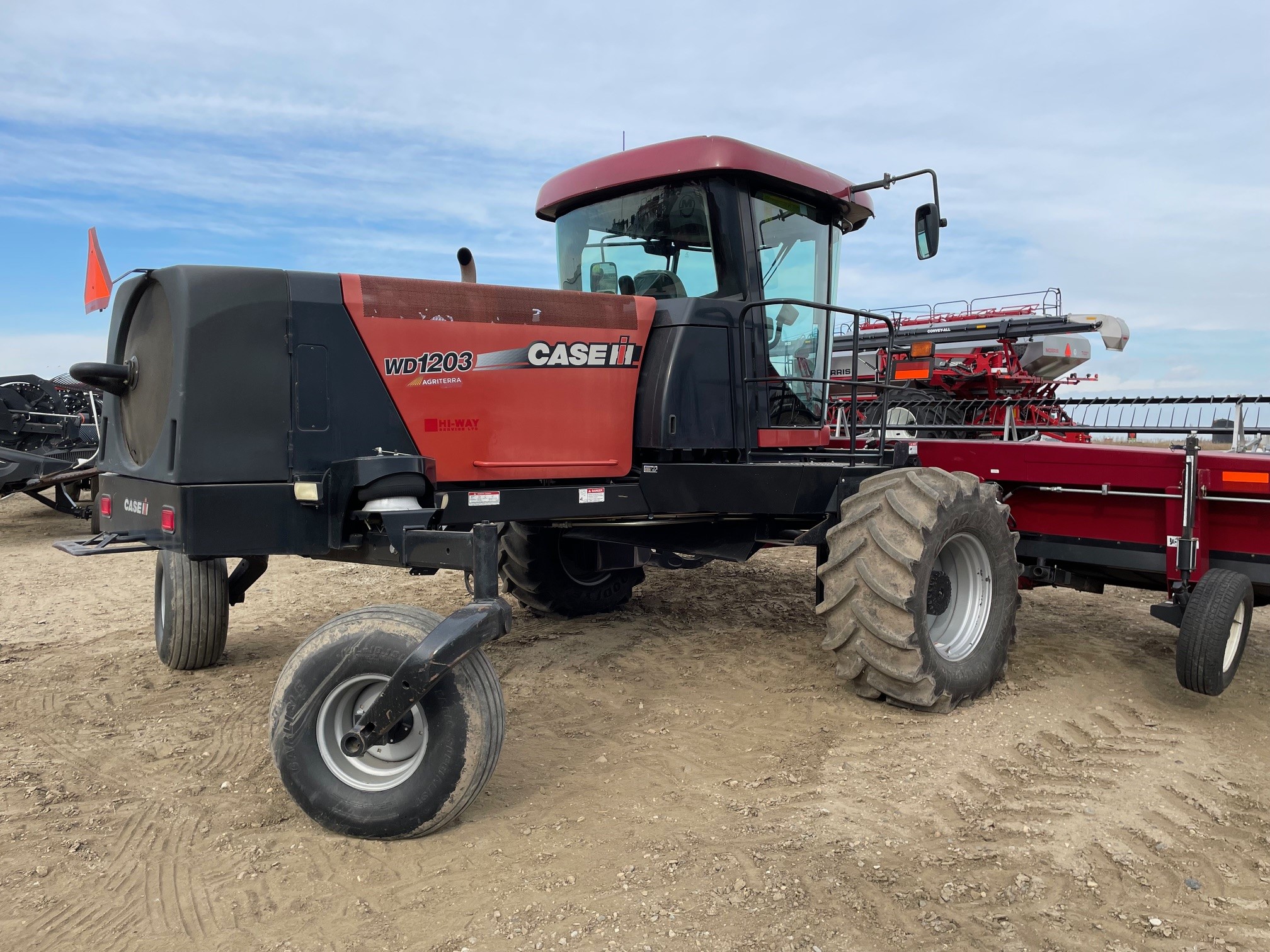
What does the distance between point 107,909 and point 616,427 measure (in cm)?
290

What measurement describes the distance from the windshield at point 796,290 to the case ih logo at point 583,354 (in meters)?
0.89

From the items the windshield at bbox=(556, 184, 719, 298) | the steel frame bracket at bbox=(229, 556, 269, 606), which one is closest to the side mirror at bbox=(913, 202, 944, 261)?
the windshield at bbox=(556, 184, 719, 298)

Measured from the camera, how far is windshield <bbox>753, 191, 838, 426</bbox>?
5203 millimetres

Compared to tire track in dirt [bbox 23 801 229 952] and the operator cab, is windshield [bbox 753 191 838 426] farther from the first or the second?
tire track in dirt [bbox 23 801 229 952]

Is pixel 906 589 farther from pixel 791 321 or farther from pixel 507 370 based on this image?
pixel 507 370

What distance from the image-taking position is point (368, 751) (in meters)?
3.25

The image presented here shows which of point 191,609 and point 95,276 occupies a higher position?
point 95,276

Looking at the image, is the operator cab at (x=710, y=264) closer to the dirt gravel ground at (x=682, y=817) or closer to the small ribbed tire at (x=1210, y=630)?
the dirt gravel ground at (x=682, y=817)

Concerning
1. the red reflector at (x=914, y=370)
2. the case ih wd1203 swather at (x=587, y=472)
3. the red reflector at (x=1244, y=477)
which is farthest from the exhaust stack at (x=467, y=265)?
the red reflector at (x=914, y=370)

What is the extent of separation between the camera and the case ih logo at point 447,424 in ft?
13.5

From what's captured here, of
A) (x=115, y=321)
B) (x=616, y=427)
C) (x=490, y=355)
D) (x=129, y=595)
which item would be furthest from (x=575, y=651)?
(x=129, y=595)

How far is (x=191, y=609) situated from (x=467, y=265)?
252cm

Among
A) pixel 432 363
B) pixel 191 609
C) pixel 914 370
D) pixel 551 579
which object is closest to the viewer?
pixel 432 363

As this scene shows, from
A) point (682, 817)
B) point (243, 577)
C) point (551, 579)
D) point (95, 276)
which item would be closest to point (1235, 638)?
point (682, 817)
